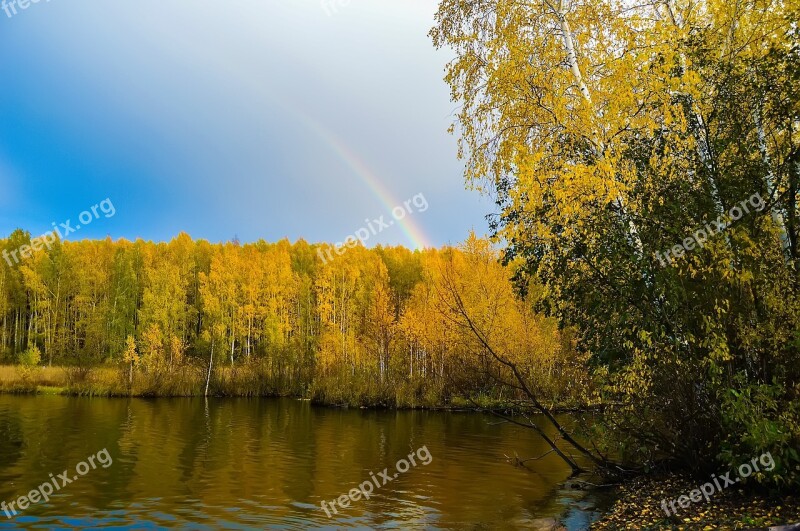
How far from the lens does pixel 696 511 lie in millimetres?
9430

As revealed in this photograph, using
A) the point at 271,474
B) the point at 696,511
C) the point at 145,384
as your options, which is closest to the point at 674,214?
the point at 696,511

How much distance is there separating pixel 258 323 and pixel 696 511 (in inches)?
2362

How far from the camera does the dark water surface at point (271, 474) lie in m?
13.1

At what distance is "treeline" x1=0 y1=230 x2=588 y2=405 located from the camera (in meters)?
42.3

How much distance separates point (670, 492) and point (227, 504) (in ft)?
32.4

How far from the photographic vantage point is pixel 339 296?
199ft

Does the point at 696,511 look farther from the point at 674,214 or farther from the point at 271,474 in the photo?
the point at 271,474

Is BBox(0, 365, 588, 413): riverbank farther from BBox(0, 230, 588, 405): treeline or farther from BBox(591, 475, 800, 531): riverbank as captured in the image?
BBox(591, 475, 800, 531): riverbank

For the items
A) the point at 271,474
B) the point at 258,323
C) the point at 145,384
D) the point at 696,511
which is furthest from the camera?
the point at 258,323

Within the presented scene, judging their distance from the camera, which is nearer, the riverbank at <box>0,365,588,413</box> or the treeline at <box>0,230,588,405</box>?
the treeline at <box>0,230,588,405</box>

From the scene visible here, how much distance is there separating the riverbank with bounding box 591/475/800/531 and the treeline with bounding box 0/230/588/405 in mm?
18946

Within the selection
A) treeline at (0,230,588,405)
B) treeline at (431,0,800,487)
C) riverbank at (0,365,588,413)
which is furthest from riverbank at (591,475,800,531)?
riverbank at (0,365,588,413)

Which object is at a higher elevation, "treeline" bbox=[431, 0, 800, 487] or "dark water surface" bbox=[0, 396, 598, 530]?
"treeline" bbox=[431, 0, 800, 487]

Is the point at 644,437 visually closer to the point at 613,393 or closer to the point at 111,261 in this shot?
the point at 613,393
